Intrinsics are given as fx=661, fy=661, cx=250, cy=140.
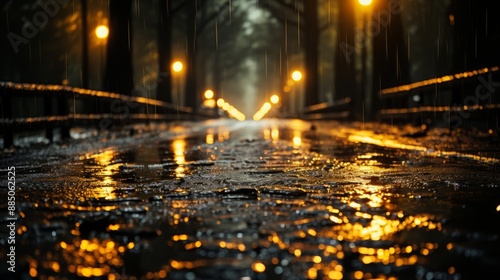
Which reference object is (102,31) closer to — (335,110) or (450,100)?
(335,110)

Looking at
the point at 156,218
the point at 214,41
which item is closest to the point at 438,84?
the point at 156,218

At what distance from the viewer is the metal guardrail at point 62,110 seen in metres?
9.91

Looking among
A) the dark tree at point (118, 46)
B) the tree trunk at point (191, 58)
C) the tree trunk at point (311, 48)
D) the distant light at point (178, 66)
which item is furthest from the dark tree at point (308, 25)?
the dark tree at point (118, 46)

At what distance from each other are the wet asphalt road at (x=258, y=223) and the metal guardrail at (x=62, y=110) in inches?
175

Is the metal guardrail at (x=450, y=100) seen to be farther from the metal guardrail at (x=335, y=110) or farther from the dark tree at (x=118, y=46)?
the dark tree at (x=118, y=46)

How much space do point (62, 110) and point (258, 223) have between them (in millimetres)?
10523

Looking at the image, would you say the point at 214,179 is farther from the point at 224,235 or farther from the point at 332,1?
the point at 332,1

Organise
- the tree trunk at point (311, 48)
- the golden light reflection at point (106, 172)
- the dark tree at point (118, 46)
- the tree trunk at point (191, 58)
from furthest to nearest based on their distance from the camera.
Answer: the tree trunk at point (191, 58)
the tree trunk at point (311, 48)
the dark tree at point (118, 46)
the golden light reflection at point (106, 172)

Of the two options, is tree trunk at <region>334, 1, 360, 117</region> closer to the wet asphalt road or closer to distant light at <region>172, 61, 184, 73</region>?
distant light at <region>172, 61, 184, 73</region>

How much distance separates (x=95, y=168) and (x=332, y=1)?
138 ft

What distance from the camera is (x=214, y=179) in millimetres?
4996

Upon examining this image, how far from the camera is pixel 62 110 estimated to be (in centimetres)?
1281

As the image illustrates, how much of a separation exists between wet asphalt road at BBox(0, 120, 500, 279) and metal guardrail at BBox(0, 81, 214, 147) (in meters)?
4.43

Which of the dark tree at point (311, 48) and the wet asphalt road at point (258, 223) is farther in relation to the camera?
the dark tree at point (311, 48)
